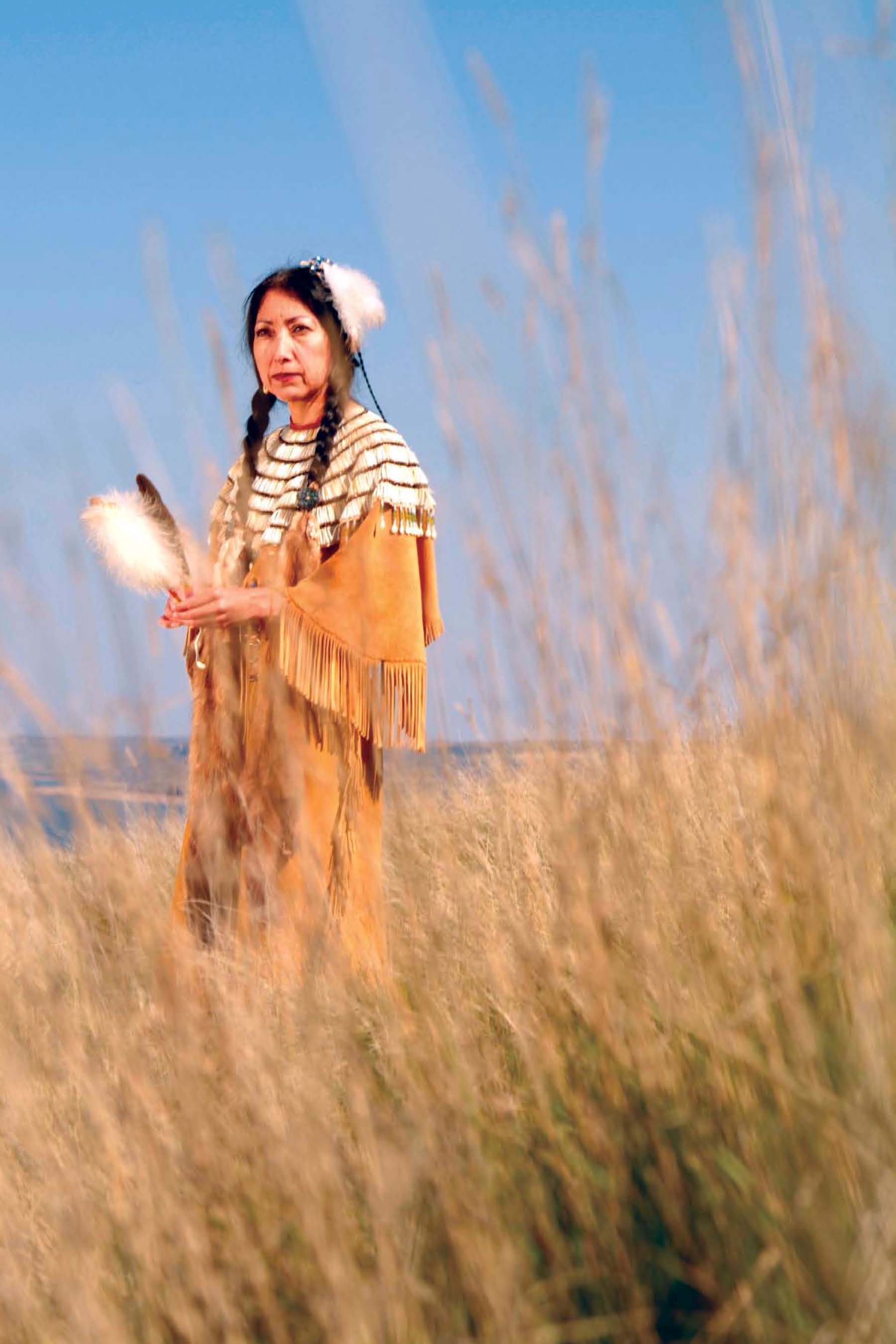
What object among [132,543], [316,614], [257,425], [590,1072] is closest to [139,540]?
[132,543]

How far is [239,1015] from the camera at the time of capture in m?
1.66

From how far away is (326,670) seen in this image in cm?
240

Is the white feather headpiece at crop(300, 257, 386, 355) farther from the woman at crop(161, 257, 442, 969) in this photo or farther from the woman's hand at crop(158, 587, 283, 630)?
the woman's hand at crop(158, 587, 283, 630)

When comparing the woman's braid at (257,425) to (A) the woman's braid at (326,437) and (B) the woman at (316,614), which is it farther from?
(A) the woman's braid at (326,437)

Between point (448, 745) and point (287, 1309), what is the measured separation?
0.61 m

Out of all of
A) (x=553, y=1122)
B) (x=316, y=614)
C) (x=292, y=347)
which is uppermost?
(x=292, y=347)

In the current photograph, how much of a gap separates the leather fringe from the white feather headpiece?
0.71m

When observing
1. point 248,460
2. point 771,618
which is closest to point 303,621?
point 248,460

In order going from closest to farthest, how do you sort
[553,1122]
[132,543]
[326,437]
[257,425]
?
[553,1122], [132,543], [326,437], [257,425]

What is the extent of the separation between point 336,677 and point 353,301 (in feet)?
2.96

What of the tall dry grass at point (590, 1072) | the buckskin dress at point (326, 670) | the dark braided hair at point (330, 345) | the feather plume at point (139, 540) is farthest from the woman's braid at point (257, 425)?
the tall dry grass at point (590, 1072)

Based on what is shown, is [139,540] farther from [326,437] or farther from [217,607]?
[326,437]

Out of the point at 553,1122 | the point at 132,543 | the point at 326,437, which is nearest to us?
the point at 553,1122

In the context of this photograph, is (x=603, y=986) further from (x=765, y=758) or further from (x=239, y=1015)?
(x=239, y=1015)
